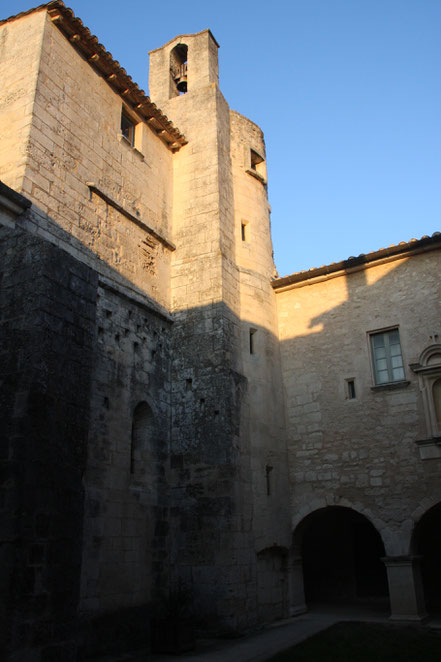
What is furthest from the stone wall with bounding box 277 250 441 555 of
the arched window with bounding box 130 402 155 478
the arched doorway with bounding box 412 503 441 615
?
the arched window with bounding box 130 402 155 478

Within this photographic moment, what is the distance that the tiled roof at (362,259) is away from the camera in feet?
35.0

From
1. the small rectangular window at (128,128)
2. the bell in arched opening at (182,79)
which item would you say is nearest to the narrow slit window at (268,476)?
the small rectangular window at (128,128)

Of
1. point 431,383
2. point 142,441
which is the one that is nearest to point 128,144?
point 142,441

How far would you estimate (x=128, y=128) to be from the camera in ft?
38.2

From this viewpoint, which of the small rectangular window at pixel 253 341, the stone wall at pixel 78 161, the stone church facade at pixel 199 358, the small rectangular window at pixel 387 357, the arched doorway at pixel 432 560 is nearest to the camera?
the stone church facade at pixel 199 358

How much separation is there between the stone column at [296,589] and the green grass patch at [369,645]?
1.28 m

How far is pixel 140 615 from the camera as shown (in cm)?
835

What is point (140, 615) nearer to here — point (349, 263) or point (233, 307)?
point (233, 307)

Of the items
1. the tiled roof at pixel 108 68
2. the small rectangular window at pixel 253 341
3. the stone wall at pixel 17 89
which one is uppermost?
the tiled roof at pixel 108 68

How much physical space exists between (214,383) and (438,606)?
22.7ft

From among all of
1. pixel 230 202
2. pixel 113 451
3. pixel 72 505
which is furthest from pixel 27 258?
pixel 230 202

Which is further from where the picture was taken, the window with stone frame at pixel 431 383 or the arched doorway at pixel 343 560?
the arched doorway at pixel 343 560

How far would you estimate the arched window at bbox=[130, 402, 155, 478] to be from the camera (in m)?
9.30

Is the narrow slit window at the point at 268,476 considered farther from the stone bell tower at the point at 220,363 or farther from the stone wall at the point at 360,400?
the stone wall at the point at 360,400
